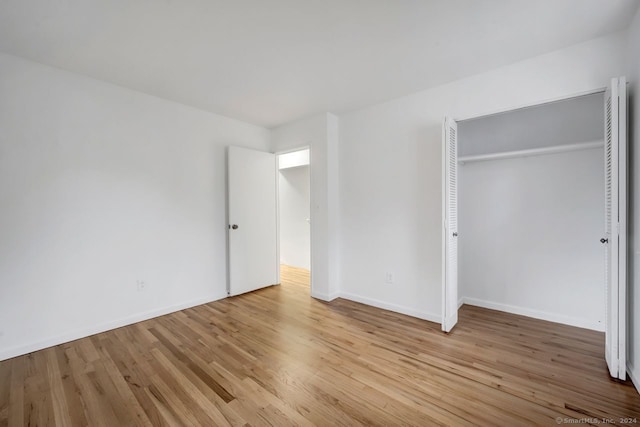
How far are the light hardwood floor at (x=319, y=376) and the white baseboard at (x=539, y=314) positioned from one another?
0.11 meters

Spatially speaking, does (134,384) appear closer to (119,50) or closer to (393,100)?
(119,50)

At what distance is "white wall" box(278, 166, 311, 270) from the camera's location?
18.4 ft

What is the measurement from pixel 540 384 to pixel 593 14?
8.56ft

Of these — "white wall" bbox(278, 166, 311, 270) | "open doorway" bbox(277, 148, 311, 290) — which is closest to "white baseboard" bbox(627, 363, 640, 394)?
"open doorway" bbox(277, 148, 311, 290)

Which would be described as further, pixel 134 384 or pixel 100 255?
pixel 100 255

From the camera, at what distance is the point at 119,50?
2.22 m

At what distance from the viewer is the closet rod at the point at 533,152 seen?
2.52m

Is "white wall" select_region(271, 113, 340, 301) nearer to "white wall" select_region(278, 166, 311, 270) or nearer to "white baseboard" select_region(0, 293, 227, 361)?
"white baseboard" select_region(0, 293, 227, 361)

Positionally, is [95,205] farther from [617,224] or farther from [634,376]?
[634,376]

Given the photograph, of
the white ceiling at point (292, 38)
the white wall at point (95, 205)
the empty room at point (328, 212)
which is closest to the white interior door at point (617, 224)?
the empty room at point (328, 212)

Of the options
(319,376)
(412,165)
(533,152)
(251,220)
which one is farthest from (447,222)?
(251,220)

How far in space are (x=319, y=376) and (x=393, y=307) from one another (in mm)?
1559

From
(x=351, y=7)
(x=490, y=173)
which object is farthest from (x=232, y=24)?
(x=490, y=173)

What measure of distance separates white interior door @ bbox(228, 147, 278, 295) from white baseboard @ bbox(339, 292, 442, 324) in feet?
4.43
